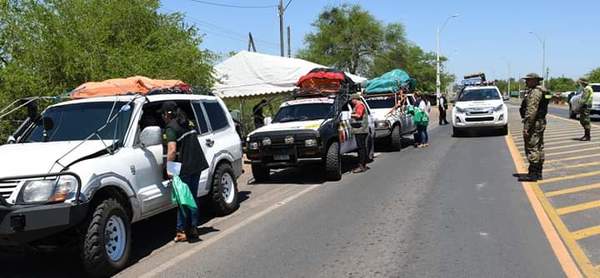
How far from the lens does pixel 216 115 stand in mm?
9070

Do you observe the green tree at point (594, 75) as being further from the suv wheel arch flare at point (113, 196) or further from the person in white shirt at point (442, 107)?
the suv wheel arch flare at point (113, 196)

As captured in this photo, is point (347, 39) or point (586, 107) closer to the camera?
point (586, 107)

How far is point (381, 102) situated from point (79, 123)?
13.1 m

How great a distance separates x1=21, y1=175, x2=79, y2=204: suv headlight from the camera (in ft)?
17.7

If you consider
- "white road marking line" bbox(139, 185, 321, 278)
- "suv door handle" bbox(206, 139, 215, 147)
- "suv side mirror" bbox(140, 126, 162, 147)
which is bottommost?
"white road marking line" bbox(139, 185, 321, 278)

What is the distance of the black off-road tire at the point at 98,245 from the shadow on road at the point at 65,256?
308 mm

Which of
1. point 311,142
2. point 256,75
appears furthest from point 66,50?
point 256,75

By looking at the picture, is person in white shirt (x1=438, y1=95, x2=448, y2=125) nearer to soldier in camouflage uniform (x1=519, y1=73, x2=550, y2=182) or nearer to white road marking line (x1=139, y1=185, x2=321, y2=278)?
soldier in camouflage uniform (x1=519, y1=73, x2=550, y2=182)

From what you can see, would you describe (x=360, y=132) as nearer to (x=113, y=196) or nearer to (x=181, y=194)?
(x=181, y=194)

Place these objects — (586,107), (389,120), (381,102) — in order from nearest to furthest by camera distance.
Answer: (586,107)
(389,120)
(381,102)

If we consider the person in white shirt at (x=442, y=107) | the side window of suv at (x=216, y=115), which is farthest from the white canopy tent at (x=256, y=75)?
the person in white shirt at (x=442, y=107)

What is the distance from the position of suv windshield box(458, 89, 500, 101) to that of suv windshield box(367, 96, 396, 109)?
14.6 feet

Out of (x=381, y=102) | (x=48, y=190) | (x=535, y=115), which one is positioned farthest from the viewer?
(x=381, y=102)

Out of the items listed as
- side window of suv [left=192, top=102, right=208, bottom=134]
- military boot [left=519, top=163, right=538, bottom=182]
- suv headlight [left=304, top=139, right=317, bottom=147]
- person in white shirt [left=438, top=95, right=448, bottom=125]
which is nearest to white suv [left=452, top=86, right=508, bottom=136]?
person in white shirt [left=438, top=95, right=448, bottom=125]
